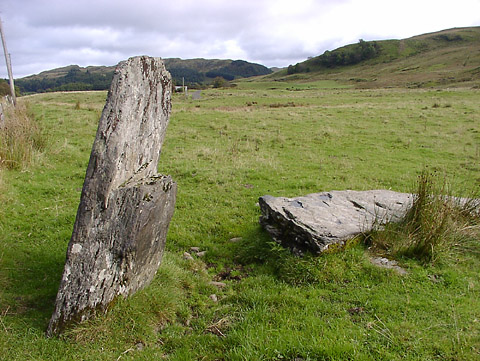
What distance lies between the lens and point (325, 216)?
7.24m

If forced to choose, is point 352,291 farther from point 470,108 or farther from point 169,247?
point 470,108

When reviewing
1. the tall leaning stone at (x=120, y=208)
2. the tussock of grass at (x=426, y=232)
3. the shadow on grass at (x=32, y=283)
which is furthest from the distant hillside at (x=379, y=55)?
the shadow on grass at (x=32, y=283)

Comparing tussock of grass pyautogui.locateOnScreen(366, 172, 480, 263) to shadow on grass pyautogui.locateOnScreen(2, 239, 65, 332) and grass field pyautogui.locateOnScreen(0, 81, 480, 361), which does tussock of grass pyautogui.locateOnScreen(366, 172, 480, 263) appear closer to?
grass field pyautogui.locateOnScreen(0, 81, 480, 361)

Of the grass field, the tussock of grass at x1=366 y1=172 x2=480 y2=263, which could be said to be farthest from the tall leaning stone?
the tussock of grass at x1=366 y1=172 x2=480 y2=263

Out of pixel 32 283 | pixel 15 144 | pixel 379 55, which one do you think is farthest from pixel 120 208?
pixel 379 55

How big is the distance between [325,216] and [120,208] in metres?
4.27

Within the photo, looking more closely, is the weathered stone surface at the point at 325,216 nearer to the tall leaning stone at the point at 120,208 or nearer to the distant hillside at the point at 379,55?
the tall leaning stone at the point at 120,208

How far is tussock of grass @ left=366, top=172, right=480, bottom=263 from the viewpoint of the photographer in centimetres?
643

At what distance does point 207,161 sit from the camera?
14.8 meters

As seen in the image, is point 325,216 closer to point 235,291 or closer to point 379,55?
point 235,291

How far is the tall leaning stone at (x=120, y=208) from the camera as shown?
449 cm

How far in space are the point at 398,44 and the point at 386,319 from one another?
204m

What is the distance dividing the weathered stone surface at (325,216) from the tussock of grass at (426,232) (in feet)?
1.04

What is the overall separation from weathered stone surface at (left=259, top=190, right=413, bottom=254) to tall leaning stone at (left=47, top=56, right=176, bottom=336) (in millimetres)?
2468
